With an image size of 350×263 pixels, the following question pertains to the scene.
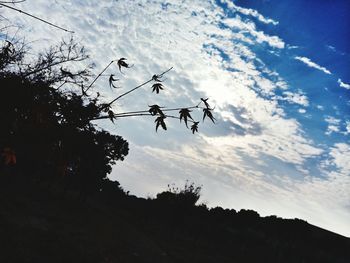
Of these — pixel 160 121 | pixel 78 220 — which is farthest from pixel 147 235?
pixel 160 121

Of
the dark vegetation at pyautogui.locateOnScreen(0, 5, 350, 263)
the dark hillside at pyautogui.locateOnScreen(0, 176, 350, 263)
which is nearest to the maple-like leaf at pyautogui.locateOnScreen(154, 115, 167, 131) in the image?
the dark vegetation at pyautogui.locateOnScreen(0, 5, 350, 263)

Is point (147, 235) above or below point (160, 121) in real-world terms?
below

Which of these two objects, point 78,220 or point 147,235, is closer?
point 78,220

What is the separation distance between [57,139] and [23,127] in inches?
17.1

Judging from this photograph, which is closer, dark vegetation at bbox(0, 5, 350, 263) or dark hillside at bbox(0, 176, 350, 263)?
dark vegetation at bbox(0, 5, 350, 263)

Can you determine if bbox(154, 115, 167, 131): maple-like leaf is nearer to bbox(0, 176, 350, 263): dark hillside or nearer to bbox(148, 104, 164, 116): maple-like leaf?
bbox(148, 104, 164, 116): maple-like leaf

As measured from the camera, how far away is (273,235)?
36.0 m

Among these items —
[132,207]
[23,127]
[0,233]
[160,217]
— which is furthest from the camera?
[132,207]

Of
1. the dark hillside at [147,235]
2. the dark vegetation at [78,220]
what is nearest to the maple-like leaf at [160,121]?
the dark vegetation at [78,220]

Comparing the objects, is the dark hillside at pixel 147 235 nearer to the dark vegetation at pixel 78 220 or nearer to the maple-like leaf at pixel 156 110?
the dark vegetation at pixel 78 220

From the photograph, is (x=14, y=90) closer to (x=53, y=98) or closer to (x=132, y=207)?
(x=53, y=98)

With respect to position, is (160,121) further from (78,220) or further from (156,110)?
(78,220)

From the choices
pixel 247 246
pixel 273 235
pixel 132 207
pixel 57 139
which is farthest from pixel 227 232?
pixel 57 139

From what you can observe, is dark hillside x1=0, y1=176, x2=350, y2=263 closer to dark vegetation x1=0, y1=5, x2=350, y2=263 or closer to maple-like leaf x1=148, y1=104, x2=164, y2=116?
dark vegetation x1=0, y1=5, x2=350, y2=263
